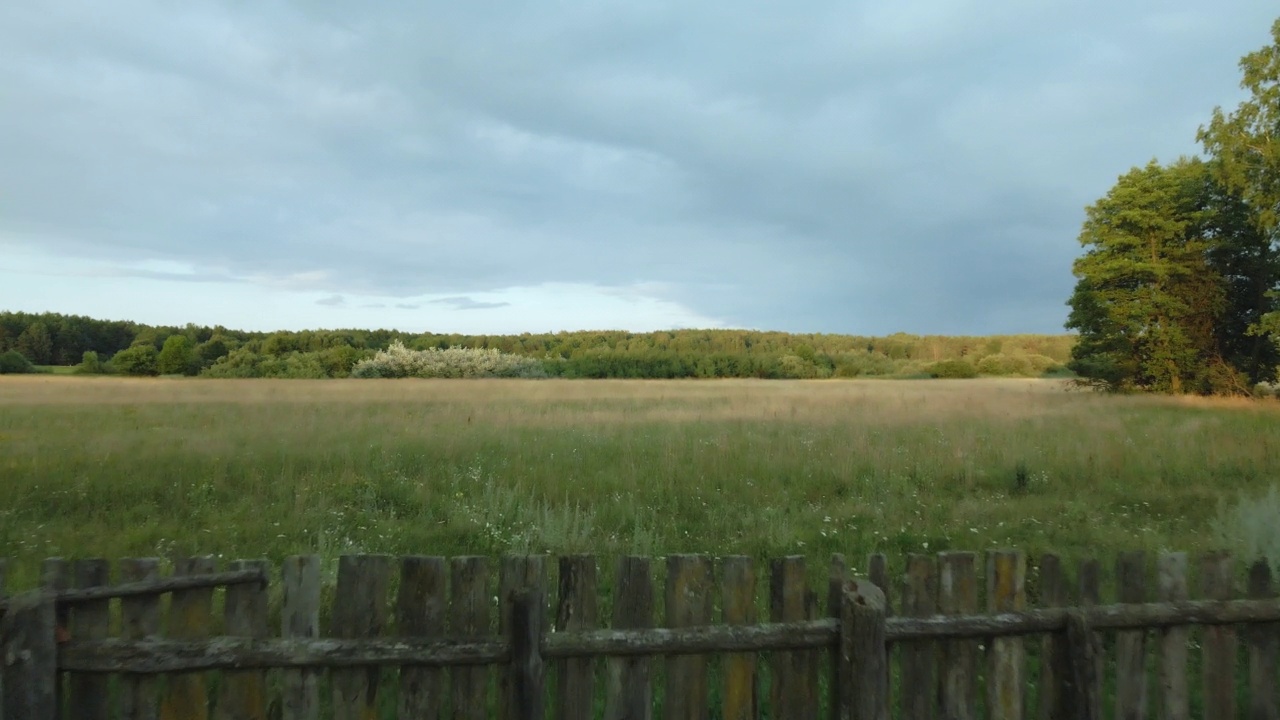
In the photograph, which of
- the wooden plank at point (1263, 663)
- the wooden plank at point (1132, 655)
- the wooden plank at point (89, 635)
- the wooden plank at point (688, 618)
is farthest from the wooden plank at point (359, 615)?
A: the wooden plank at point (1263, 663)

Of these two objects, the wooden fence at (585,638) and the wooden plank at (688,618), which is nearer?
the wooden fence at (585,638)

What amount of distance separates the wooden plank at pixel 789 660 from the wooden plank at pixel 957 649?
63 cm

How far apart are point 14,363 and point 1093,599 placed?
824 inches

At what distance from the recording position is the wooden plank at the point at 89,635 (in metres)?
2.93

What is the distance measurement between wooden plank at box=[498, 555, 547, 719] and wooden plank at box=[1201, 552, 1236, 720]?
10.3 feet

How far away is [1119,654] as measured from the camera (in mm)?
3414

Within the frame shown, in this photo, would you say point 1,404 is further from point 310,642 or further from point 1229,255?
point 1229,255

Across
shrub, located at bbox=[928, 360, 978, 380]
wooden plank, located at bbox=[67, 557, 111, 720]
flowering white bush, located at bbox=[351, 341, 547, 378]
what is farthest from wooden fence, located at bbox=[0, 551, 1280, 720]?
shrub, located at bbox=[928, 360, 978, 380]

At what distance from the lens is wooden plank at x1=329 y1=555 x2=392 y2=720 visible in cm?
300

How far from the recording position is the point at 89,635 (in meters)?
3.00

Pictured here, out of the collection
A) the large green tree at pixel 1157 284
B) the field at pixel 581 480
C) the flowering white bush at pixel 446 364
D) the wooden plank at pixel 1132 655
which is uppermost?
the large green tree at pixel 1157 284

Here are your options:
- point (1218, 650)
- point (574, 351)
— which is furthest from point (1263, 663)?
point (574, 351)

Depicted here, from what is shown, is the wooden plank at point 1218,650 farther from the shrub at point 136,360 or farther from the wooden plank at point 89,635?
the shrub at point 136,360

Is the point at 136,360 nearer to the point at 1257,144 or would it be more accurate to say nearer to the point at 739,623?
the point at 739,623
